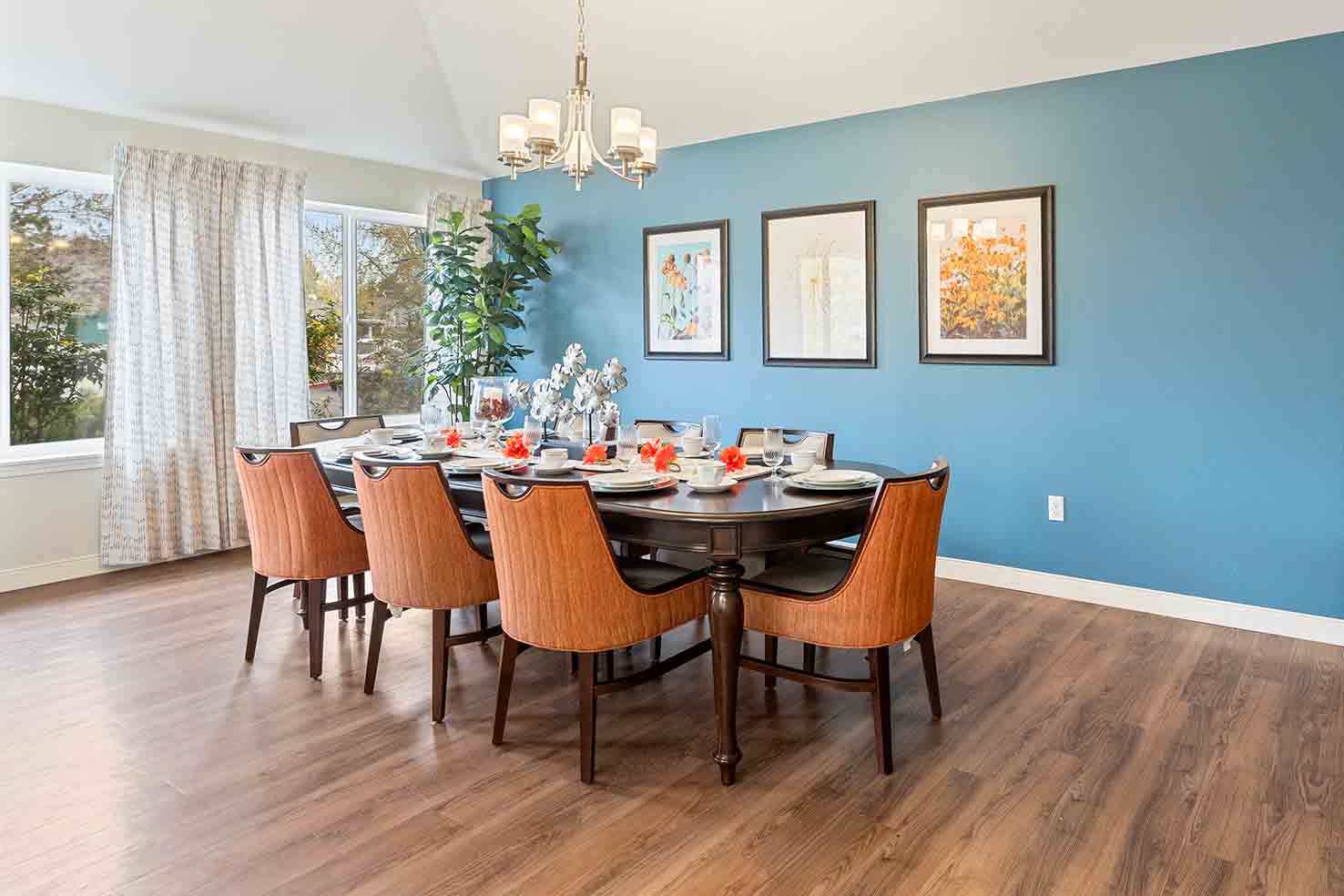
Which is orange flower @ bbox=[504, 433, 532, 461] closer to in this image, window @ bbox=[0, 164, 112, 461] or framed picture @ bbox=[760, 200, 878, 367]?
framed picture @ bbox=[760, 200, 878, 367]

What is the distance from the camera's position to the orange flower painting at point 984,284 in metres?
4.49

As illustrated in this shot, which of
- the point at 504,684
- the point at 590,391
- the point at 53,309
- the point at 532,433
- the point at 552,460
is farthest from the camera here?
the point at 53,309

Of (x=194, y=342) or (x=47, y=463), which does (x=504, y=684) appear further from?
(x=194, y=342)

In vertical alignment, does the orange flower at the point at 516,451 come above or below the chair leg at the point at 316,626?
above

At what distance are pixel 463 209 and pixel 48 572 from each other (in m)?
3.48

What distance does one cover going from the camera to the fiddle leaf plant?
245 inches

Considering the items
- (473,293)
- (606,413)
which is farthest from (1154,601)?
(473,293)

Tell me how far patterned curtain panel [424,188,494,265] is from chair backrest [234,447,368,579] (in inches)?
137

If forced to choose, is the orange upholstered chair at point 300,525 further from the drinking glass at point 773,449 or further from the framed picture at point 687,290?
the framed picture at point 687,290

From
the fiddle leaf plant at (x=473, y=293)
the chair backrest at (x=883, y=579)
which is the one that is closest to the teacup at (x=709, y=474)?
the chair backrest at (x=883, y=579)

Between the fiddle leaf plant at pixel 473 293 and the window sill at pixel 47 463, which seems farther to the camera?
the fiddle leaf plant at pixel 473 293

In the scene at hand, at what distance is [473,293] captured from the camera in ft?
20.6

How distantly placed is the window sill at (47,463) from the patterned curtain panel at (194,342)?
92 millimetres

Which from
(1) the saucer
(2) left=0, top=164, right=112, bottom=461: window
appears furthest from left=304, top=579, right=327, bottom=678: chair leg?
(2) left=0, top=164, right=112, bottom=461: window
